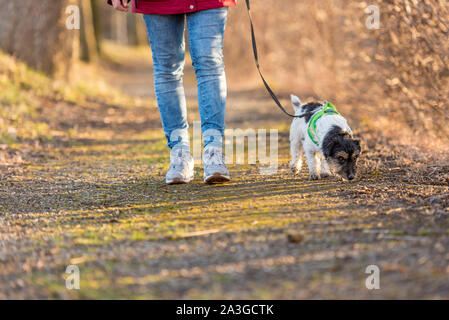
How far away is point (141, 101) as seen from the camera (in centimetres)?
1058

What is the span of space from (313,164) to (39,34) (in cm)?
646

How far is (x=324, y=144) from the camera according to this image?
407 centimetres

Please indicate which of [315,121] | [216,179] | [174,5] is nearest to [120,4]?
[174,5]

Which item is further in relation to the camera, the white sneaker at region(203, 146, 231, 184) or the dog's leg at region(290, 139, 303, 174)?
the dog's leg at region(290, 139, 303, 174)

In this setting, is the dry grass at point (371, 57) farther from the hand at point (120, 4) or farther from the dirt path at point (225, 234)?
the hand at point (120, 4)

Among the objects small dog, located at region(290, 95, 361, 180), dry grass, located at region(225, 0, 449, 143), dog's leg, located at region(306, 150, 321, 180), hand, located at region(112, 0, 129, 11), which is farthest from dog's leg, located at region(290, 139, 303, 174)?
hand, located at region(112, 0, 129, 11)

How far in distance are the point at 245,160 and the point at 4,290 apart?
3.13m

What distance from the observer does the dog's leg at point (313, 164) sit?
4188 mm

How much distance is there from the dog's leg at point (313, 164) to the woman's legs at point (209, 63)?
0.76 m

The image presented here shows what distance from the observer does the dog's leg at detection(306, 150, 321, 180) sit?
4188 millimetres

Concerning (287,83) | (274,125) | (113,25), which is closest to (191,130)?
(274,125)

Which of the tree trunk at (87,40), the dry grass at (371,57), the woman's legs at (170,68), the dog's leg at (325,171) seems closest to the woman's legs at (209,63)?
the woman's legs at (170,68)

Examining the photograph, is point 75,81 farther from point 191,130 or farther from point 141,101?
point 191,130

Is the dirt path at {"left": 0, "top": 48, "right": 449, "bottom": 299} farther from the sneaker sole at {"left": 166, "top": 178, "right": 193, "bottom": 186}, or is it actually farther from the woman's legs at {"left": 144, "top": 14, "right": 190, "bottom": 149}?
the woman's legs at {"left": 144, "top": 14, "right": 190, "bottom": 149}
